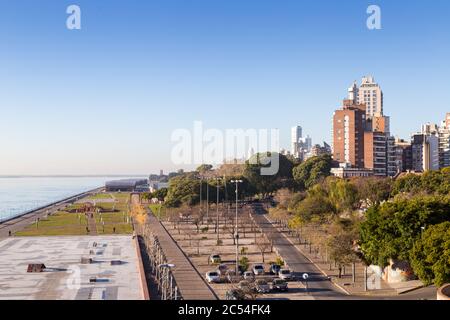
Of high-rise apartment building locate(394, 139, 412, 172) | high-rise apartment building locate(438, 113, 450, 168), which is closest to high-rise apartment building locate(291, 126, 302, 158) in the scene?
high-rise apartment building locate(438, 113, 450, 168)

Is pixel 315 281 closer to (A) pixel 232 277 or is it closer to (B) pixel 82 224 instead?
(A) pixel 232 277

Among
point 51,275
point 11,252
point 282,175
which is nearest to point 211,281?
point 51,275

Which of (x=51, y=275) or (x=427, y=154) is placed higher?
(x=427, y=154)

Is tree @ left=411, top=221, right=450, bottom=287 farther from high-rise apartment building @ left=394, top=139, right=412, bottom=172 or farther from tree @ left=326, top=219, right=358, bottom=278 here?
high-rise apartment building @ left=394, top=139, right=412, bottom=172

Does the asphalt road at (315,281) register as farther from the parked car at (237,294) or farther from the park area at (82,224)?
the park area at (82,224)

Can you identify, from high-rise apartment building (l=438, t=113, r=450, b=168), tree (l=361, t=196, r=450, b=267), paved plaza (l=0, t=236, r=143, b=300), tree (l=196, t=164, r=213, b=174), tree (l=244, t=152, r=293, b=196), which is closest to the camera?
paved plaza (l=0, t=236, r=143, b=300)

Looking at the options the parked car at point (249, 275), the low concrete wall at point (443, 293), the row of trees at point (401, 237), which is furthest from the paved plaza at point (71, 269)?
the low concrete wall at point (443, 293)

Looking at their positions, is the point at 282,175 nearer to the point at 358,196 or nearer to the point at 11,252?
the point at 358,196
